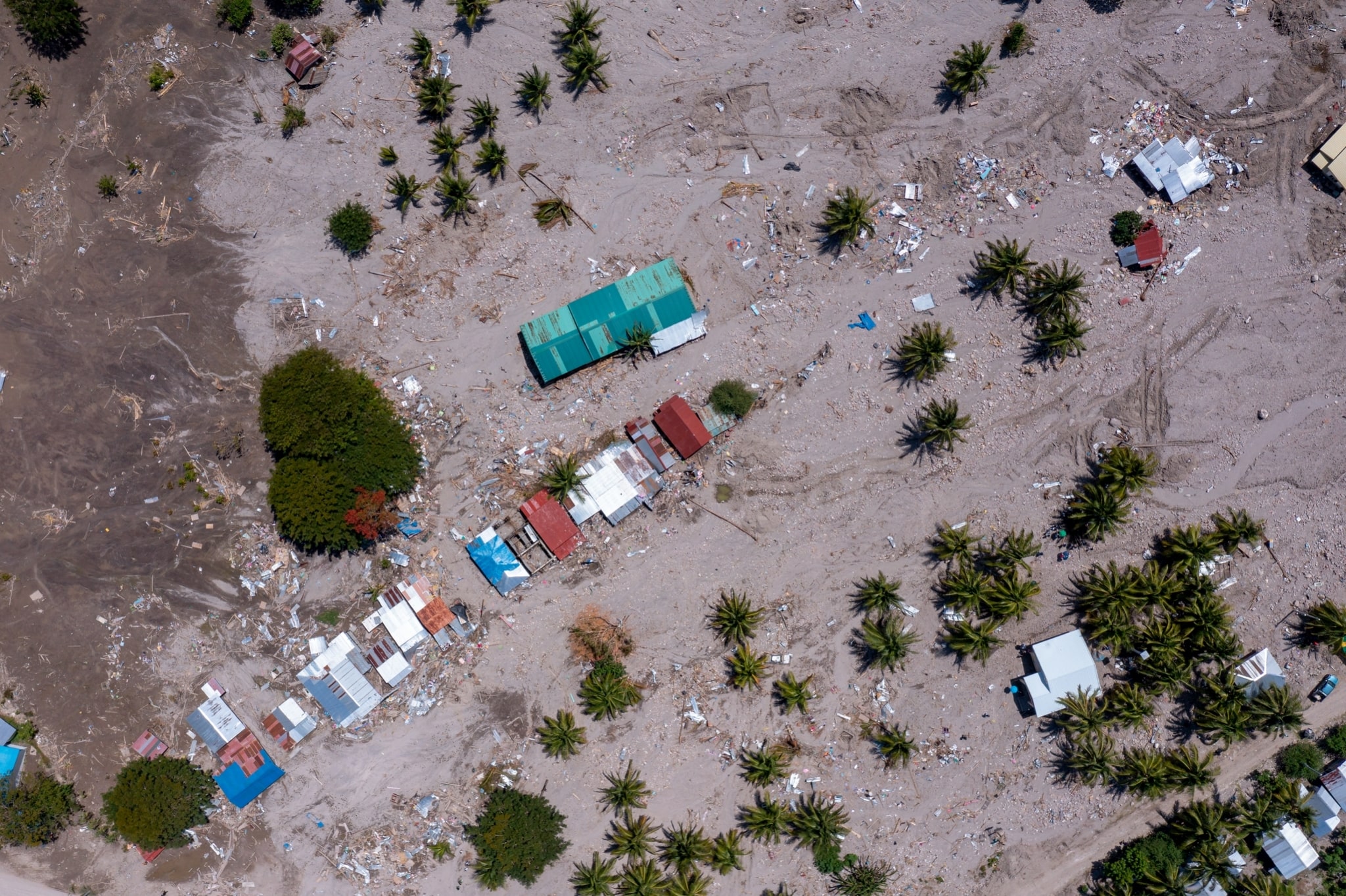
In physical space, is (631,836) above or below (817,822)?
above

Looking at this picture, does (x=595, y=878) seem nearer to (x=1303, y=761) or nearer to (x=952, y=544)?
(x=952, y=544)

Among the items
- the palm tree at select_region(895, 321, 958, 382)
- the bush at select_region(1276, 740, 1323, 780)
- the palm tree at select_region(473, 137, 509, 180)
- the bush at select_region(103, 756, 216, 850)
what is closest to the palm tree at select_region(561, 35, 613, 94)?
the palm tree at select_region(473, 137, 509, 180)

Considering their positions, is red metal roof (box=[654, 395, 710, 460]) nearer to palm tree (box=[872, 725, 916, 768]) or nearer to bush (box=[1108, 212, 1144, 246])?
palm tree (box=[872, 725, 916, 768])

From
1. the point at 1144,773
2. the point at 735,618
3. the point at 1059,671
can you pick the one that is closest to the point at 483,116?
the point at 735,618

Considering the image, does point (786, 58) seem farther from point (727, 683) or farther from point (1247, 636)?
point (1247, 636)

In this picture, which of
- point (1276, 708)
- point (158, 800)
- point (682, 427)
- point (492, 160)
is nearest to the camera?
point (1276, 708)
